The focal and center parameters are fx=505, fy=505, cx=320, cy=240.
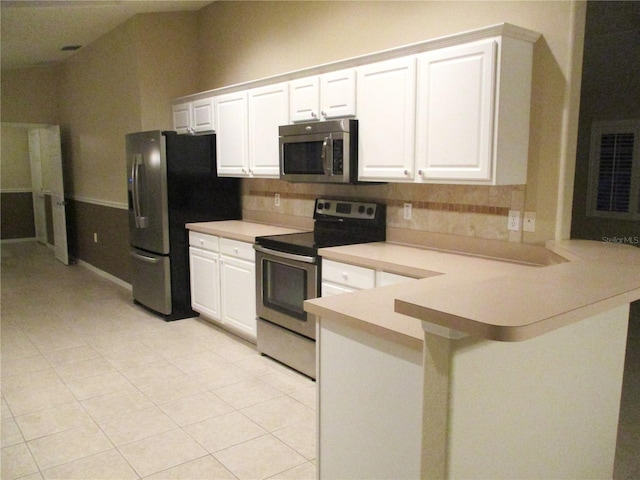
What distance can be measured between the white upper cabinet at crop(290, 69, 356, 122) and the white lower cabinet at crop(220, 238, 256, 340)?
112cm

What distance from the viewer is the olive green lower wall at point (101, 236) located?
6113 millimetres

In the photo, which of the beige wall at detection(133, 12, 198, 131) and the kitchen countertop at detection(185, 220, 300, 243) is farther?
the beige wall at detection(133, 12, 198, 131)

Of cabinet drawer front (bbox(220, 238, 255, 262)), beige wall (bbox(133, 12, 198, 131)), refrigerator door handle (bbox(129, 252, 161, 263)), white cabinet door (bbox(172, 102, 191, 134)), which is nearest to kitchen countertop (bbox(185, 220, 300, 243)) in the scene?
cabinet drawer front (bbox(220, 238, 255, 262))

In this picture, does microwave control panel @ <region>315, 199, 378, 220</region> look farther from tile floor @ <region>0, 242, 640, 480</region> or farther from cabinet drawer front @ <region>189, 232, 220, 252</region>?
tile floor @ <region>0, 242, 640, 480</region>

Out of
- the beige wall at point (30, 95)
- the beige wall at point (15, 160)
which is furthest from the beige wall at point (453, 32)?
the beige wall at point (15, 160)

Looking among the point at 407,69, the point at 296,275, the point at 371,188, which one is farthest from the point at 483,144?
the point at 296,275

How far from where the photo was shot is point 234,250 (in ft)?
13.6

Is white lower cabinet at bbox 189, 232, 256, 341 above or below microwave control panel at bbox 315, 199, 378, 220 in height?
below

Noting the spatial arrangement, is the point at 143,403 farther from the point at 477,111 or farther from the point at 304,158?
the point at 477,111

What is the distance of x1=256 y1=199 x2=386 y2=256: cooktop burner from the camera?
11.3 feet

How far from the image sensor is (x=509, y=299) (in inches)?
52.4

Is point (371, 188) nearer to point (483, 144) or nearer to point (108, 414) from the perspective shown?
point (483, 144)

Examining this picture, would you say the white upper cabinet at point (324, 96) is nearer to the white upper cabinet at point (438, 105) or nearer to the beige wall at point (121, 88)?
the white upper cabinet at point (438, 105)

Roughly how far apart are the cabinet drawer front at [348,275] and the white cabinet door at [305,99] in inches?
43.8
